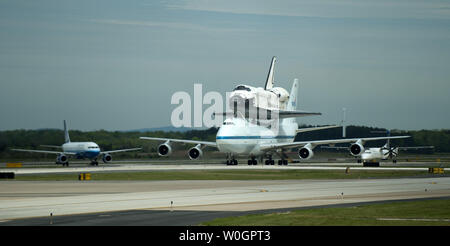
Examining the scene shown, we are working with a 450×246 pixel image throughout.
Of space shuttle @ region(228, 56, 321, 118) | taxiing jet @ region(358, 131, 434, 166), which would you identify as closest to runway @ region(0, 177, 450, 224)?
taxiing jet @ region(358, 131, 434, 166)

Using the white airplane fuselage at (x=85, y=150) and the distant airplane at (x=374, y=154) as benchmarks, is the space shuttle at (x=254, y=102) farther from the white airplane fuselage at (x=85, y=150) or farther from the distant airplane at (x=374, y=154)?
the white airplane fuselage at (x=85, y=150)

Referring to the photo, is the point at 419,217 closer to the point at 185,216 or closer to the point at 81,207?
the point at 185,216

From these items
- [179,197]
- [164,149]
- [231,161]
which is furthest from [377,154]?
[179,197]

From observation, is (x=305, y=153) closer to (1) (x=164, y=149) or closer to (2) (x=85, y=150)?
(1) (x=164, y=149)

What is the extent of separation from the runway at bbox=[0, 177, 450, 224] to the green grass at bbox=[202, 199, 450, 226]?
2954 millimetres

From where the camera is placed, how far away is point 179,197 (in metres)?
34.1

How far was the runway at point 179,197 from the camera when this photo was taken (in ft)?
92.5

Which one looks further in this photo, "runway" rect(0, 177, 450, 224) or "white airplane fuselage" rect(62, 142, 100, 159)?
"white airplane fuselage" rect(62, 142, 100, 159)

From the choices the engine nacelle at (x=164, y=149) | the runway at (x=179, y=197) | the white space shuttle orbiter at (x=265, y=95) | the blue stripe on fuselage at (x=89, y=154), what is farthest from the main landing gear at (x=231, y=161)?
the runway at (x=179, y=197)

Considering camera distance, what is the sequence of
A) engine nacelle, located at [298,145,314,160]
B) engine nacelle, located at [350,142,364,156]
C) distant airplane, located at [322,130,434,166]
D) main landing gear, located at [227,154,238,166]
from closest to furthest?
engine nacelle, located at [350,142,364,156] → engine nacelle, located at [298,145,314,160] → distant airplane, located at [322,130,434,166] → main landing gear, located at [227,154,238,166]

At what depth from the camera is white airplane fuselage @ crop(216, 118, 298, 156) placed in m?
79.6

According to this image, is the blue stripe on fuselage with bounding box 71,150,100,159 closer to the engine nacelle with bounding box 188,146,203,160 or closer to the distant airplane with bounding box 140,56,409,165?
the distant airplane with bounding box 140,56,409,165

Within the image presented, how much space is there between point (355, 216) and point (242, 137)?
5605cm

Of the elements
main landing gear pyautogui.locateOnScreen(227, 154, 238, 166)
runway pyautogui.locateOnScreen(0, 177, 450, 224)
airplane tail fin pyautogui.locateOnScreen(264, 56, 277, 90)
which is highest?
airplane tail fin pyautogui.locateOnScreen(264, 56, 277, 90)
